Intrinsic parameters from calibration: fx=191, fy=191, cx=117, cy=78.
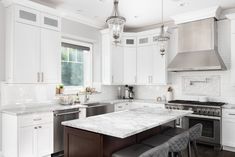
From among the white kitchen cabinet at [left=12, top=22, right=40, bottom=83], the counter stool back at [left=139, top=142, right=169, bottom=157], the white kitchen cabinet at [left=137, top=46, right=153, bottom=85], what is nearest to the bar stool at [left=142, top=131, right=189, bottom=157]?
the counter stool back at [left=139, top=142, right=169, bottom=157]

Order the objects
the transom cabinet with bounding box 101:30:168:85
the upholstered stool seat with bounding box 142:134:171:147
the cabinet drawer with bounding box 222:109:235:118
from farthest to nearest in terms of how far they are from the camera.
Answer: the transom cabinet with bounding box 101:30:168:85
the cabinet drawer with bounding box 222:109:235:118
the upholstered stool seat with bounding box 142:134:171:147

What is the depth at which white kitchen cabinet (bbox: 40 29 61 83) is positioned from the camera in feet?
13.0

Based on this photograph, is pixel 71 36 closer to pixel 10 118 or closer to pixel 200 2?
pixel 10 118

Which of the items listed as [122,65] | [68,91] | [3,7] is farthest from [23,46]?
[122,65]

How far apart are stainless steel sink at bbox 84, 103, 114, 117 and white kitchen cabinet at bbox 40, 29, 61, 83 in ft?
3.27

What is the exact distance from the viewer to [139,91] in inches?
247

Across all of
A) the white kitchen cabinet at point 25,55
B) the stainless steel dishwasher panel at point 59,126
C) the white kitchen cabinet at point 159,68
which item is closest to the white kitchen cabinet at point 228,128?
the white kitchen cabinet at point 159,68

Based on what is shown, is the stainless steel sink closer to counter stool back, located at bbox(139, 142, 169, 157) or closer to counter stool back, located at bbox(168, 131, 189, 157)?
counter stool back, located at bbox(168, 131, 189, 157)

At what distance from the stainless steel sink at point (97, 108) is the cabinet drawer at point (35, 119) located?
100 centimetres

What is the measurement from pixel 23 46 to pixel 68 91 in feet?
5.55

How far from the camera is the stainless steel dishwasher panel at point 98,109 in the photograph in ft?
14.9

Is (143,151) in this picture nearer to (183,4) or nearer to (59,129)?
(59,129)

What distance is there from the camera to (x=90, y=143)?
231 centimetres

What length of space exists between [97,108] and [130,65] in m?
1.88
